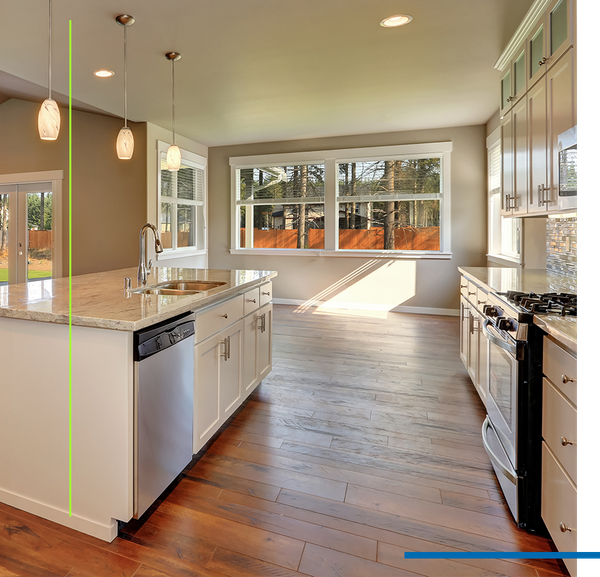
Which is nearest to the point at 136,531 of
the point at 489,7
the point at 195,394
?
the point at 195,394

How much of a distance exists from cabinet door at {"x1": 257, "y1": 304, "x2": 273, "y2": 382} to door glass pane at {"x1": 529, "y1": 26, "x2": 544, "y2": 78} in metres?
2.35

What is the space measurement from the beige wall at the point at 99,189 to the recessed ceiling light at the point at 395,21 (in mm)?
3526

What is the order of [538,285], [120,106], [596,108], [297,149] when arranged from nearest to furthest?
[596,108] → [538,285] → [120,106] → [297,149]

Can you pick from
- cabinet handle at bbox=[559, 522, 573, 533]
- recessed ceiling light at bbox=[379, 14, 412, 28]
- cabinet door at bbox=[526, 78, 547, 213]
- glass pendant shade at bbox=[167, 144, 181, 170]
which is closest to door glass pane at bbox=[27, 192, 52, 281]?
glass pendant shade at bbox=[167, 144, 181, 170]

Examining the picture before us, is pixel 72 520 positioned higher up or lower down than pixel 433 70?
lower down

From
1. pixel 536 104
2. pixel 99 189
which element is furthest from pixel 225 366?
pixel 99 189

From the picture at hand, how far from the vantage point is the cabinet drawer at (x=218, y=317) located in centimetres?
→ 190

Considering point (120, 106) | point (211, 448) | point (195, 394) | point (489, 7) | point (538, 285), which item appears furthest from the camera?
point (120, 106)

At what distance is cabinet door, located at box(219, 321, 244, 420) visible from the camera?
2.16 m

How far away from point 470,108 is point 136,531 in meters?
5.13

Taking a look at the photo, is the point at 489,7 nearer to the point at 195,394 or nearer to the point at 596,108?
the point at 195,394

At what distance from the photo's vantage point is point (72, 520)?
1566 millimetres

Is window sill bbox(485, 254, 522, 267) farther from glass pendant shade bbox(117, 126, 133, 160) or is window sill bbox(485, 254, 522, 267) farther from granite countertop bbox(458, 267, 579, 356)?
glass pendant shade bbox(117, 126, 133, 160)

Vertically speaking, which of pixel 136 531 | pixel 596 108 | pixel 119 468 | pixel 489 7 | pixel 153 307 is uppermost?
pixel 489 7
